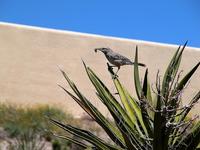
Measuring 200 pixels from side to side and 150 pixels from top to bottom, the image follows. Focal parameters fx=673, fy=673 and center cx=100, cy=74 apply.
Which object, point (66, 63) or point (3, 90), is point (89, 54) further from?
point (3, 90)

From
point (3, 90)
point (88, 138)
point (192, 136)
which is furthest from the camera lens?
point (3, 90)

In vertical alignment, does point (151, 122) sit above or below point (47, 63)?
below

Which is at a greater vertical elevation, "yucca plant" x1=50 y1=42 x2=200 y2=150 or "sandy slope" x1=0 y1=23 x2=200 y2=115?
"sandy slope" x1=0 y1=23 x2=200 y2=115

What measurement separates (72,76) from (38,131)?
4.91m

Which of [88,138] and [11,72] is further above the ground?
[11,72]

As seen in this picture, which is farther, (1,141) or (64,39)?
(64,39)

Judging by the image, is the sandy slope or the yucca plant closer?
the yucca plant

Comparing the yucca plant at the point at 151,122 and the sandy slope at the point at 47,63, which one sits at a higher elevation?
the sandy slope at the point at 47,63

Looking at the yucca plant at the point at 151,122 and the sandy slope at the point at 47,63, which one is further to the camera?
the sandy slope at the point at 47,63

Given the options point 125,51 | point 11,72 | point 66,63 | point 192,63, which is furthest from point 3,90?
point 192,63

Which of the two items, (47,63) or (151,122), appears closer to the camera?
(151,122)

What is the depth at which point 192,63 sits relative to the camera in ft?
65.5

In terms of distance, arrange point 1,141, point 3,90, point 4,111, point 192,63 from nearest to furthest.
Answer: point 1,141 → point 4,111 → point 3,90 → point 192,63

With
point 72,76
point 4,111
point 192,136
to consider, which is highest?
point 72,76
